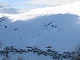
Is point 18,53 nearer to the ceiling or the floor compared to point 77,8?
nearer to the floor

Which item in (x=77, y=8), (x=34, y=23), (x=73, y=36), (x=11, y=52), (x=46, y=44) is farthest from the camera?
(x=77, y=8)

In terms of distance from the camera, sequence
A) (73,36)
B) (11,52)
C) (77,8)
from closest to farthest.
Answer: (11,52), (73,36), (77,8)

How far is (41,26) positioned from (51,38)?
148 ft

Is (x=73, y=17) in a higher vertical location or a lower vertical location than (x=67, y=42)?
higher

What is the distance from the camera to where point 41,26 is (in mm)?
169750

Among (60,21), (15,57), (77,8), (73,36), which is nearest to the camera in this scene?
(15,57)

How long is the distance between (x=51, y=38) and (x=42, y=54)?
40.7 metres

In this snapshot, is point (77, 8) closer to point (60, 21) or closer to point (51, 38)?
point (60, 21)

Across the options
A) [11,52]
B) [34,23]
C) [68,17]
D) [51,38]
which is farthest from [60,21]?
[11,52]

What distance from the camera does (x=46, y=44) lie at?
111 m

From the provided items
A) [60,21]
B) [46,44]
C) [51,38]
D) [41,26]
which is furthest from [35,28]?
[46,44]

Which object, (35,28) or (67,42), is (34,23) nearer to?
(35,28)

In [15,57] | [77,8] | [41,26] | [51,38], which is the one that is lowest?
[15,57]

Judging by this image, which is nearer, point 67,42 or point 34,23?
point 67,42
